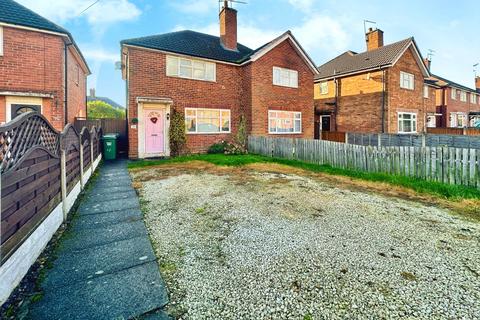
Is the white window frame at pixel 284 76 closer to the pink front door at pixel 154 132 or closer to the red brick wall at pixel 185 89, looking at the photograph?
the red brick wall at pixel 185 89

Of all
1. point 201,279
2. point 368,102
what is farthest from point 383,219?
point 368,102

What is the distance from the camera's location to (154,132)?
1280 cm

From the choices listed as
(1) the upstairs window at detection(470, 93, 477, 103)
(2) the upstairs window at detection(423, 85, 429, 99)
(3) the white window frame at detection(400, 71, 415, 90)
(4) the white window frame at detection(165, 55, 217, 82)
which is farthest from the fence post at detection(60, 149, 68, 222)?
(1) the upstairs window at detection(470, 93, 477, 103)

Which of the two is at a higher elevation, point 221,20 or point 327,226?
point 221,20

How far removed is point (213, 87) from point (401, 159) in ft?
34.9

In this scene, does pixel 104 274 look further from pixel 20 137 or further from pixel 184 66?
pixel 184 66

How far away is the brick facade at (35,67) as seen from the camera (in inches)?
402

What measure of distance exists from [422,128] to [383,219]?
2365cm

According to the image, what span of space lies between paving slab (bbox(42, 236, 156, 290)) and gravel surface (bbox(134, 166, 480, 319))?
0.25 m

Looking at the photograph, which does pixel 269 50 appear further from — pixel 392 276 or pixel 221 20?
pixel 392 276

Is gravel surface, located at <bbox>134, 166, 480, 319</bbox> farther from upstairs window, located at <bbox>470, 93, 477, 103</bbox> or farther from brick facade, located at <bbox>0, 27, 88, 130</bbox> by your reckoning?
upstairs window, located at <bbox>470, 93, 477, 103</bbox>

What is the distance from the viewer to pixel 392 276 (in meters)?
2.69

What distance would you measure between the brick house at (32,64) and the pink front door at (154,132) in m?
3.79

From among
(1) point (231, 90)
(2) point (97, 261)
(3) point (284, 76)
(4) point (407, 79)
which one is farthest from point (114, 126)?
(4) point (407, 79)
